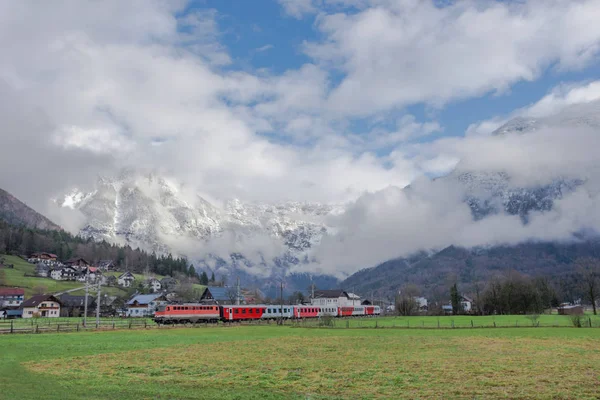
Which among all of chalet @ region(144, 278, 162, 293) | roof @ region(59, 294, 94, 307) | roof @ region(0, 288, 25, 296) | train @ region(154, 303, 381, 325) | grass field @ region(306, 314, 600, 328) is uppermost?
chalet @ region(144, 278, 162, 293)

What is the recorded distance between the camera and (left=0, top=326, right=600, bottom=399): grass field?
18.5 m

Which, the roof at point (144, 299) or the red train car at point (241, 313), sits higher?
the roof at point (144, 299)

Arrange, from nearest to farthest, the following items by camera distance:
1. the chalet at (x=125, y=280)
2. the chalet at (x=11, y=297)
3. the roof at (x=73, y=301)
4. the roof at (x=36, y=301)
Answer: the roof at (x=36, y=301) → the chalet at (x=11, y=297) → the roof at (x=73, y=301) → the chalet at (x=125, y=280)

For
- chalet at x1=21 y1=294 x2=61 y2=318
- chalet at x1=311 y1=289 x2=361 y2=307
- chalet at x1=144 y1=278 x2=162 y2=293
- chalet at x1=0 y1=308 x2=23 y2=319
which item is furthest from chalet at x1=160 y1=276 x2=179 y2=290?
chalet at x1=0 y1=308 x2=23 y2=319

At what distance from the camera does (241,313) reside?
90.6 m

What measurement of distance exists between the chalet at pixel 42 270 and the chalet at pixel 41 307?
161 ft

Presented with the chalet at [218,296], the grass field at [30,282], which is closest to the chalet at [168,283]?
the chalet at [218,296]

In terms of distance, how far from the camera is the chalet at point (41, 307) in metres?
119

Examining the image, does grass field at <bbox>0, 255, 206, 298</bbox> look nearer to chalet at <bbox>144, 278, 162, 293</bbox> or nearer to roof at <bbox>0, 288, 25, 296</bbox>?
roof at <bbox>0, 288, 25, 296</bbox>

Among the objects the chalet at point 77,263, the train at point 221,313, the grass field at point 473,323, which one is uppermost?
the chalet at point 77,263

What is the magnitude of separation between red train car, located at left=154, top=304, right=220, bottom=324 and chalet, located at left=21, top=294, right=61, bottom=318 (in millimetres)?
52653

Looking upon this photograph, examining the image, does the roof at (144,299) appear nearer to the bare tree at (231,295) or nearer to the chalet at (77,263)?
the bare tree at (231,295)

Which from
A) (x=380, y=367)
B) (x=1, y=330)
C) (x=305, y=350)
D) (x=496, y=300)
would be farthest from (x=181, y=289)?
(x=380, y=367)

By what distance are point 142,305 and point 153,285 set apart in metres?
46.6
